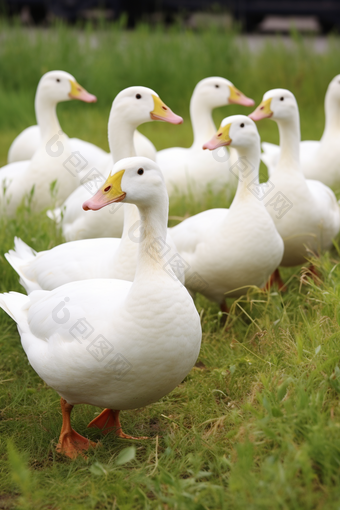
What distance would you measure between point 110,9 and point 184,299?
1296 cm

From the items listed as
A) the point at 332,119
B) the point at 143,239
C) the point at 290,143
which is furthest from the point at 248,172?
the point at 332,119

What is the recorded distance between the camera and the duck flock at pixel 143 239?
2572 mm

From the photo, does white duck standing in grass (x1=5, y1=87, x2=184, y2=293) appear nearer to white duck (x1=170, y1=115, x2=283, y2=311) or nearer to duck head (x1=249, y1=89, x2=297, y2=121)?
white duck (x1=170, y1=115, x2=283, y2=311)

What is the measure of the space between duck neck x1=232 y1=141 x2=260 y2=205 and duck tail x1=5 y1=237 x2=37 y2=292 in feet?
4.16

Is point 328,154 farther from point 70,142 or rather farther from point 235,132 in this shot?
point 70,142

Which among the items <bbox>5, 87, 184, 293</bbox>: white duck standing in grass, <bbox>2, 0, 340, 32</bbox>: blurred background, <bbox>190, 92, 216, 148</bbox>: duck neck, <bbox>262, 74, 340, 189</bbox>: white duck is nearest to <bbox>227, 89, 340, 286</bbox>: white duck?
<bbox>262, 74, 340, 189</bbox>: white duck

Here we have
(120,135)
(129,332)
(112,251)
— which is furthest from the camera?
(120,135)

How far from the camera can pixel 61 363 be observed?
8.77ft

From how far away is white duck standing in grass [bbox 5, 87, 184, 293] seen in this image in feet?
11.0

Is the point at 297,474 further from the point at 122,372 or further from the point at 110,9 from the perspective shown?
the point at 110,9

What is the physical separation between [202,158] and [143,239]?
2719 millimetres

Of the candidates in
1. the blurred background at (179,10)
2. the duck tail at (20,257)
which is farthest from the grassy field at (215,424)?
the blurred background at (179,10)

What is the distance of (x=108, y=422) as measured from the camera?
298 cm

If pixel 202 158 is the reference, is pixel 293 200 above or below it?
above
